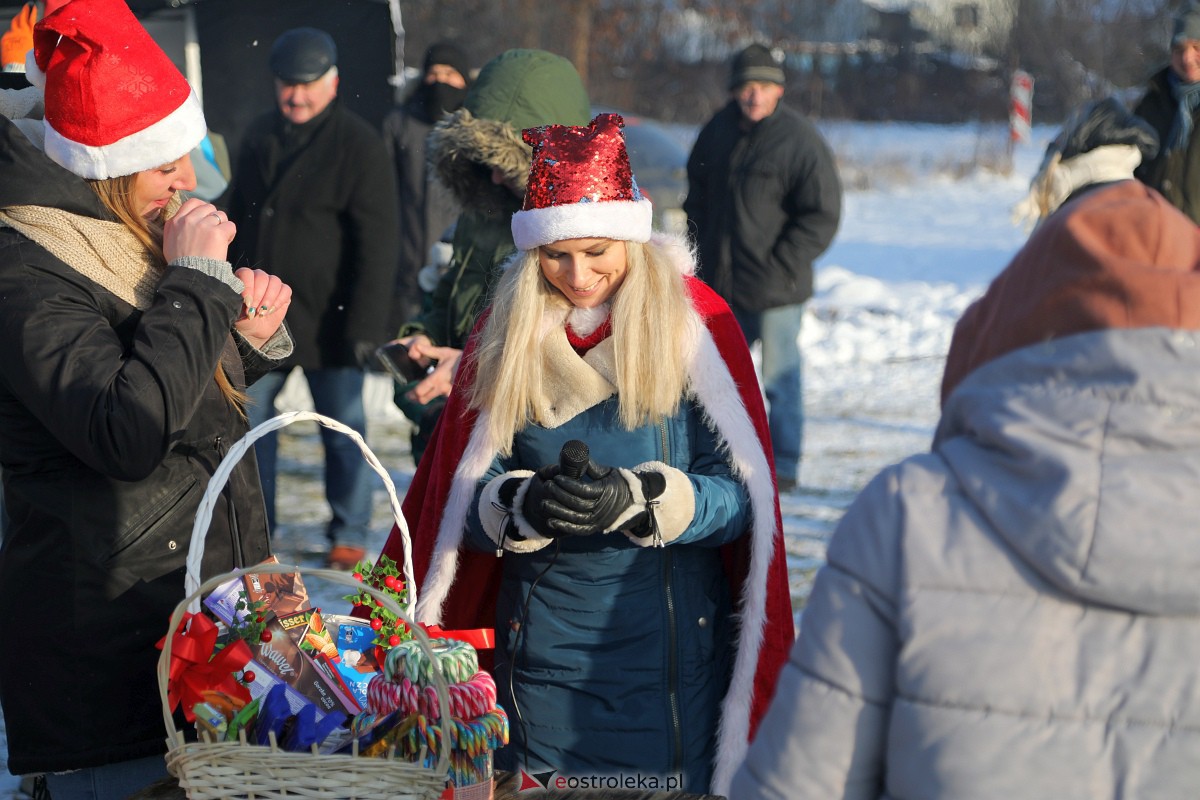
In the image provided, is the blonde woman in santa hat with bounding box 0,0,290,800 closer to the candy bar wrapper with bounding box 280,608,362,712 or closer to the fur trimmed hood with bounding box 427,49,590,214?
the candy bar wrapper with bounding box 280,608,362,712

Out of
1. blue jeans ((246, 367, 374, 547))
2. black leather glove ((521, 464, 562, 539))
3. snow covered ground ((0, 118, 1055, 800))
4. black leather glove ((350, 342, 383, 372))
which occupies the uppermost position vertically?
black leather glove ((521, 464, 562, 539))

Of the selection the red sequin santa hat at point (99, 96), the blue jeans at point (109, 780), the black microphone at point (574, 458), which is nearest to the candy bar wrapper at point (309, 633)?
the blue jeans at point (109, 780)

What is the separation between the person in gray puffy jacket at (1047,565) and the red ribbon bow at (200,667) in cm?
96

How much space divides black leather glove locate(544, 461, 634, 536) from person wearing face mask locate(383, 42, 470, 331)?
5.02 m

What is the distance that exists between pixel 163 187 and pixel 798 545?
3.93 metres

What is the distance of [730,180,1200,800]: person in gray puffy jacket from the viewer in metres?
1.27

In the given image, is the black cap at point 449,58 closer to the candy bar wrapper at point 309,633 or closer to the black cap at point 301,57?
the black cap at point 301,57

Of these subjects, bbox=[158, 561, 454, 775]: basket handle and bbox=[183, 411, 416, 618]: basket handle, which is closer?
bbox=[158, 561, 454, 775]: basket handle

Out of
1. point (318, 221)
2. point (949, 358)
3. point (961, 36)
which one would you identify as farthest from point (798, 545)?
point (961, 36)

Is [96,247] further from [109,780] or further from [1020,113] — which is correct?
[1020,113]

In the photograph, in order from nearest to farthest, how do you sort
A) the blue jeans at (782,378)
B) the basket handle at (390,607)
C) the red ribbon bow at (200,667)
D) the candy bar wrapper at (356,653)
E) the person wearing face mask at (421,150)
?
the basket handle at (390,607) → the red ribbon bow at (200,667) → the candy bar wrapper at (356,653) → the blue jeans at (782,378) → the person wearing face mask at (421,150)

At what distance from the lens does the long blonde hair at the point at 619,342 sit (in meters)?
2.52

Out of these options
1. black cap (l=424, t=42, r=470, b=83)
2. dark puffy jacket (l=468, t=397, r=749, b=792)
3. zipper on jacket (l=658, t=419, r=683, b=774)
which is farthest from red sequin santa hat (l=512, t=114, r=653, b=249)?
black cap (l=424, t=42, r=470, b=83)

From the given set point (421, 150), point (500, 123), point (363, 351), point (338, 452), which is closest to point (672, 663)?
point (500, 123)
